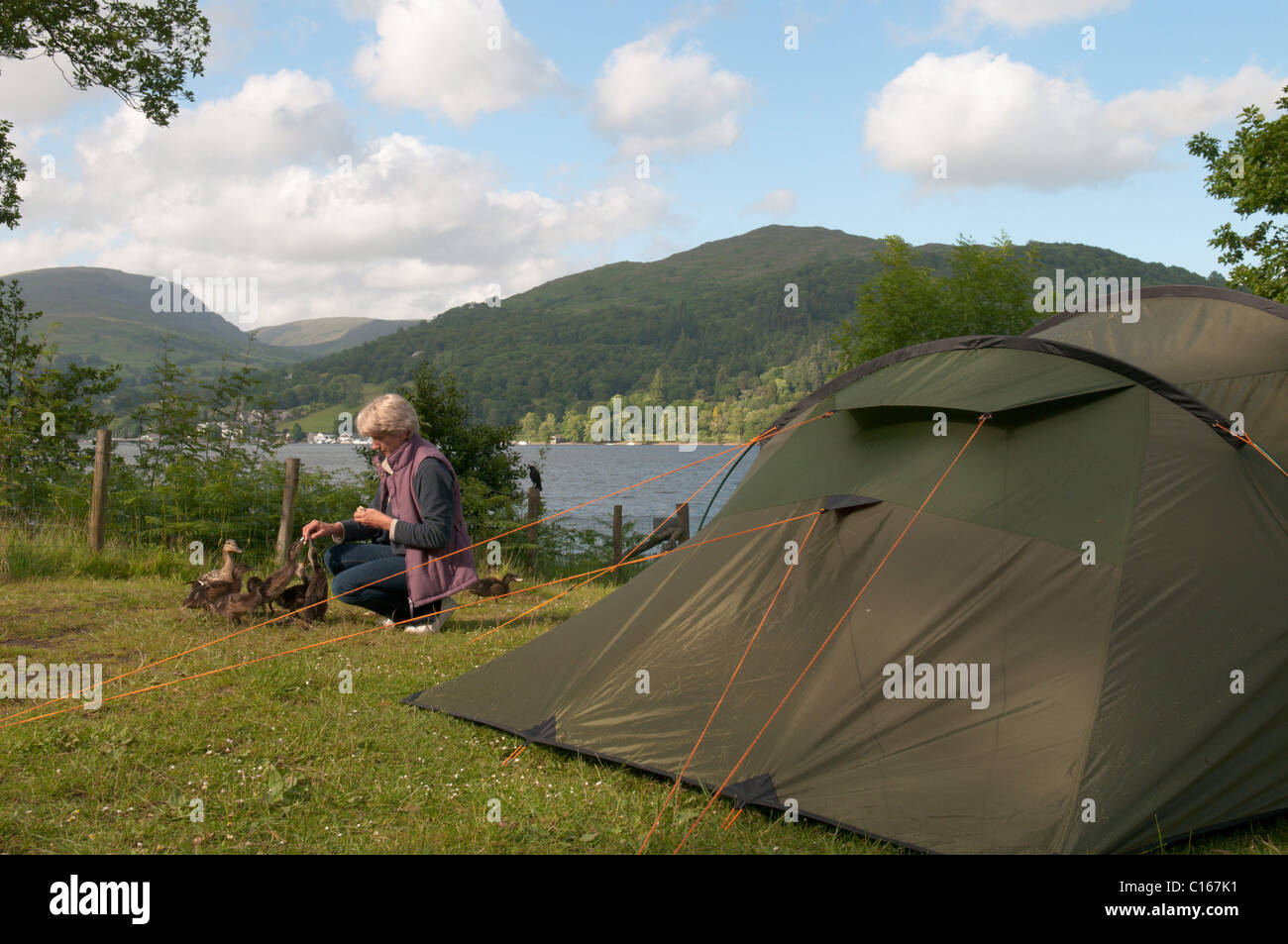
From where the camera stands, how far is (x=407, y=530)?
640 centimetres

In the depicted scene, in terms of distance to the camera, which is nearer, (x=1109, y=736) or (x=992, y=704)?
(x=1109, y=736)

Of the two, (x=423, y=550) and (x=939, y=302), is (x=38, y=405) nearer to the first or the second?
(x=423, y=550)

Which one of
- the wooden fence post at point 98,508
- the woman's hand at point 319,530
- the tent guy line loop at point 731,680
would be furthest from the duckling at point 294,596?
the tent guy line loop at point 731,680

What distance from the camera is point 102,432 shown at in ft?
33.7

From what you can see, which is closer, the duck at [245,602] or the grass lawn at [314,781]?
the grass lawn at [314,781]

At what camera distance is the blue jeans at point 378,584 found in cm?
671

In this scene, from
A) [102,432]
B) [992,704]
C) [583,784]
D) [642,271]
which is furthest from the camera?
[642,271]

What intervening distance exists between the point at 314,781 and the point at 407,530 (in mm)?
2683

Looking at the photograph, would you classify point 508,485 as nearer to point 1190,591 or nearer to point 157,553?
point 157,553
